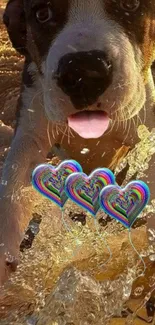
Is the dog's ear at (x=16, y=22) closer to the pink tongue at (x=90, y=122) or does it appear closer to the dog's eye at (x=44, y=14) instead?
the dog's eye at (x=44, y=14)

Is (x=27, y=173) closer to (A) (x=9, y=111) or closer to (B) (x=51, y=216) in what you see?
(B) (x=51, y=216)

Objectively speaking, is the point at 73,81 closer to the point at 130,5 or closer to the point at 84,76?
the point at 84,76

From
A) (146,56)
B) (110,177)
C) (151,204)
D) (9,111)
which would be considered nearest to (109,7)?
(146,56)

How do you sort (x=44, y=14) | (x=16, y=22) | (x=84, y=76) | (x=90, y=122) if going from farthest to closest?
(x=16, y=22)
(x=44, y=14)
(x=90, y=122)
(x=84, y=76)

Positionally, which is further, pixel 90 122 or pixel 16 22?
pixel 16 22

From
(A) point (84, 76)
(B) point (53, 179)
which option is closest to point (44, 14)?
(A) point (84, 76)

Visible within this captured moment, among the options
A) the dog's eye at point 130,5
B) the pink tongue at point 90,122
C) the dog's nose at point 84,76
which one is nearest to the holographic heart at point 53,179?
the pink tongue at point 90,122
